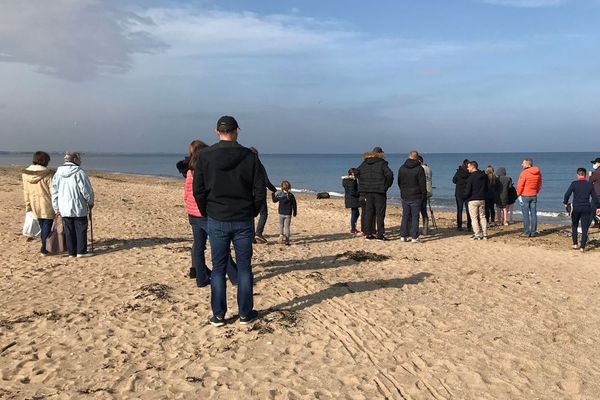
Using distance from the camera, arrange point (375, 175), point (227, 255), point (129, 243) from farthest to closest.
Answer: point (375, 175) → point (129, 243) → point (227, 255)

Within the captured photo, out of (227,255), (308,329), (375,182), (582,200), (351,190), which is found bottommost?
(308,329)

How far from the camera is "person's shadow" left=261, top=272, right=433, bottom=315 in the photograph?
5.71m

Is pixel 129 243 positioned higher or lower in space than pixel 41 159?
lower

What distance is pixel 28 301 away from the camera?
19.6 feet

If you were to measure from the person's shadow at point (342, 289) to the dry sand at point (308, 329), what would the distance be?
0.09 ft

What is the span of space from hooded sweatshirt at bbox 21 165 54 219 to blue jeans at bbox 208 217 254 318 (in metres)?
4.81

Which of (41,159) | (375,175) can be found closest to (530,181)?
(375,175)

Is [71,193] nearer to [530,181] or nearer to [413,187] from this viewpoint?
[413,187]

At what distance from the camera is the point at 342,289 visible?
21.3 feet

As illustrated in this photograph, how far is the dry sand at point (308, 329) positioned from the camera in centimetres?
392

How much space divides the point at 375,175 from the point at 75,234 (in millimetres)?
5847

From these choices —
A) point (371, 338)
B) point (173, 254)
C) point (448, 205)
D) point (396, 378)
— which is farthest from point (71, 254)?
point (448, 205)

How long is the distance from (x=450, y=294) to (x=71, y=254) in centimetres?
617

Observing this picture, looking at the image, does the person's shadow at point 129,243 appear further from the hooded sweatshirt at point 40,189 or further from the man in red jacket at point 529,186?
the man in red jacket at point 529,186
